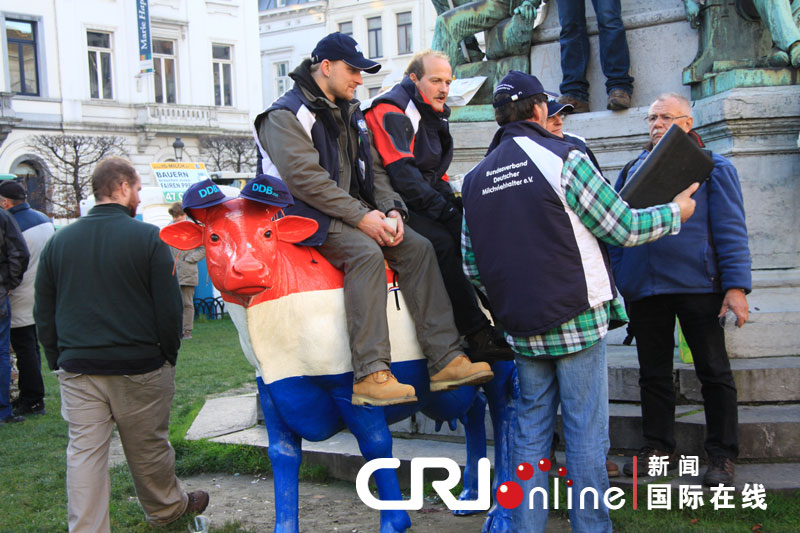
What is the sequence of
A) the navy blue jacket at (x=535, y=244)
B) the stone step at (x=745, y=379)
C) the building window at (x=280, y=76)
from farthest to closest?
the building window at (x=280, y=76), the stone step at (x=745, y=379), the navy blue jacket at (x=535, y=244)

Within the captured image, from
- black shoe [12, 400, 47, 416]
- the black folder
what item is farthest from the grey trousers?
black shoe [12, 400, 47, 416]

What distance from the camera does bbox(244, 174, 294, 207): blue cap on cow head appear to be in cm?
388

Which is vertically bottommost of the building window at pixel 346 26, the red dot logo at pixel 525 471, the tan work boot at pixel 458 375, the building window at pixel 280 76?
the red dot logo at pixel 525 471

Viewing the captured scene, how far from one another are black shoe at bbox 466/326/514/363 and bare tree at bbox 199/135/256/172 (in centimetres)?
3192

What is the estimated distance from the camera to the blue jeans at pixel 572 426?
3871 millimetres

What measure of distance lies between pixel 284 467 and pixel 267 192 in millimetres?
1325

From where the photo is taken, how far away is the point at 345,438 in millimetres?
6324

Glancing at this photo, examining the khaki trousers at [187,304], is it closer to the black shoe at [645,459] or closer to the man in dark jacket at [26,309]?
the man in dark jacket at [26,309]

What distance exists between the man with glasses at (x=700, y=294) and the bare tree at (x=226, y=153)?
31.7m

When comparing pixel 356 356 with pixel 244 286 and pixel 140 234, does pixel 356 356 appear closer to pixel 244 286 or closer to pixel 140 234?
pixel 244 286

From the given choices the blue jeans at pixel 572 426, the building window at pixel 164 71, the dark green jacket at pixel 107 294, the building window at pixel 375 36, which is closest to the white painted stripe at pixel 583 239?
the blue jeans at pixel 572 426

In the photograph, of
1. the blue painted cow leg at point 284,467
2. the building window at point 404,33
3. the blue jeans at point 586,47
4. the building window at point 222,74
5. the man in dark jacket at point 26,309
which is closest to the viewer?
the blue painted cow leg at point 284,467

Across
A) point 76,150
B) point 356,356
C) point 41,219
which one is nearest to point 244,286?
point 356,356

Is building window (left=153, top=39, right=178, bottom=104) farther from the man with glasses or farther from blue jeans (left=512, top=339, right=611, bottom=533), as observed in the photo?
blue jeans (left=512, top=339, right=611, bottom=533)
